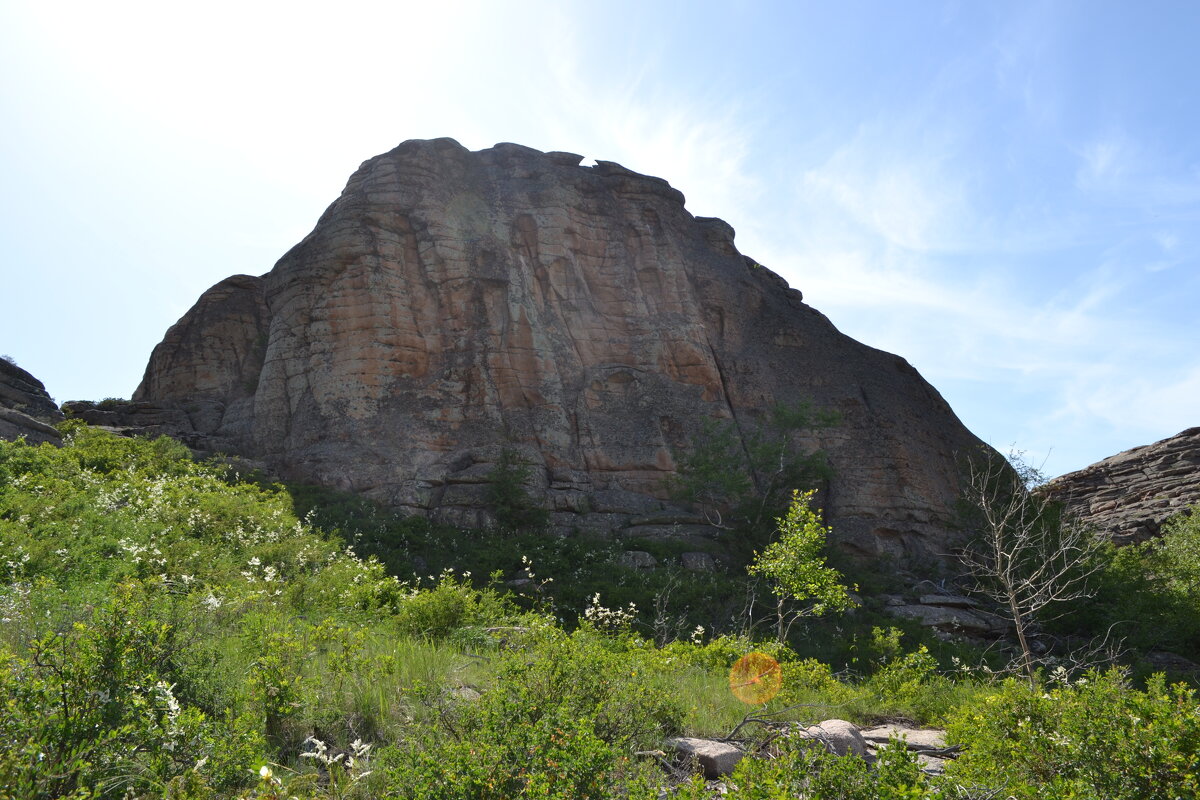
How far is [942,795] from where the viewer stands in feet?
10.5

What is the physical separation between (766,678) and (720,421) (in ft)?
63.5

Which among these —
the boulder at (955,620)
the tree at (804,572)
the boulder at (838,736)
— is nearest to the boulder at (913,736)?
the boulder at (838,736)

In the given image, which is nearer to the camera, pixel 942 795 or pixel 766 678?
pixel 942 795

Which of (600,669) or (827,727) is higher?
(600,669)

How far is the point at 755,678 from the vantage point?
8656 mm

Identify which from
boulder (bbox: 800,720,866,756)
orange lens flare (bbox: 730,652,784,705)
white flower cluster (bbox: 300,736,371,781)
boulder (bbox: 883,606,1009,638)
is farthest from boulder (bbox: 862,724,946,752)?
boulder (bbox: 883,606,1009,638)

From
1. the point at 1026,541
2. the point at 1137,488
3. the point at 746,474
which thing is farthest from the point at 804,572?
the point at 1137,488

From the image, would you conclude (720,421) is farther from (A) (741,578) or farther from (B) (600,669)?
(B) (600,669)

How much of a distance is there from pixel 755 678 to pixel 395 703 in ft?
16.2

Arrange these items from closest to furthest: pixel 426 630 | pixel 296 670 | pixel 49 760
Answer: pixel 49 760
pixel 296 670
pixel 426 630

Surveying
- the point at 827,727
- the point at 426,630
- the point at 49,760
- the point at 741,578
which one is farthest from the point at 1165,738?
the point at 741,578

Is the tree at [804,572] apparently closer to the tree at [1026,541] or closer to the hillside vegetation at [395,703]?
the hillside vegetation at [395,703]

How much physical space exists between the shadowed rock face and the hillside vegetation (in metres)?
12.1

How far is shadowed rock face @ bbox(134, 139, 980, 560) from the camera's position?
944 inches
